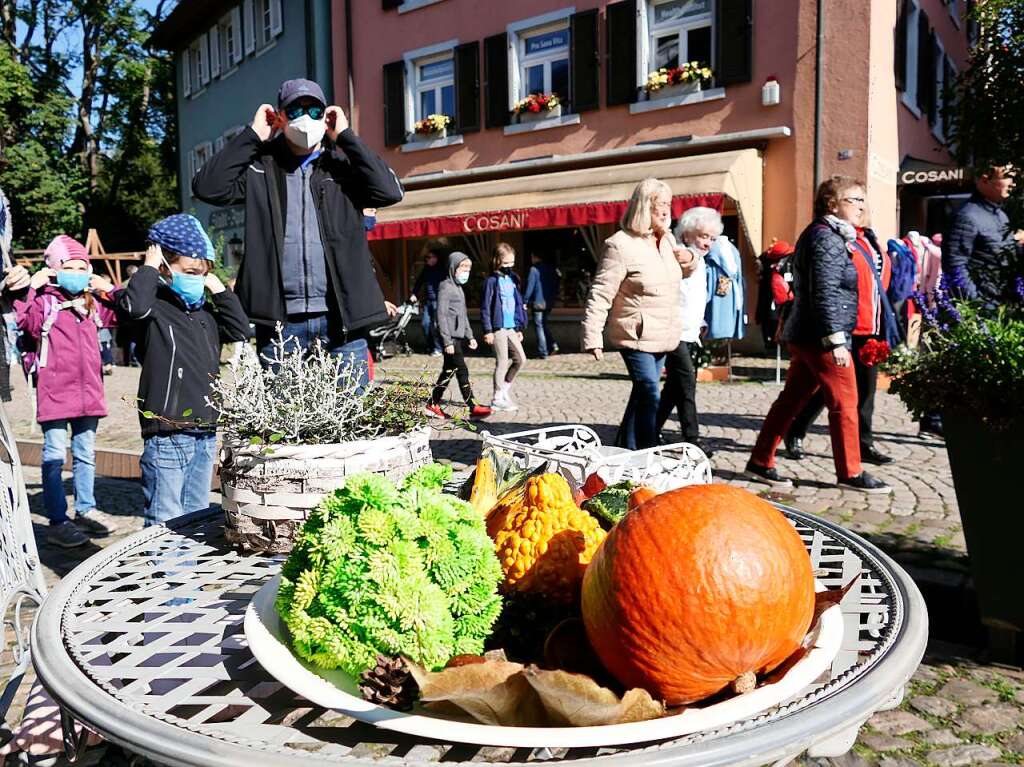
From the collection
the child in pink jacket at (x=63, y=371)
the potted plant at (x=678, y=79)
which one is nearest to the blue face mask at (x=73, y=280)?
the child in pink jacket at (x=63, y=371)

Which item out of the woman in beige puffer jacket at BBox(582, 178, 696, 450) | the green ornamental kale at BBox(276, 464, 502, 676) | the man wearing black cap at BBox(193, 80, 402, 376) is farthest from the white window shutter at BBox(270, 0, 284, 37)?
the green ornamental kale at BBox(276, 464, 502, 676)

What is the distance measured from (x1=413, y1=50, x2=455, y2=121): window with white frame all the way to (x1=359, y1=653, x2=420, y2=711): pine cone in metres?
17.9

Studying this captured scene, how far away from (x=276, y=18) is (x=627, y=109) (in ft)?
35.5

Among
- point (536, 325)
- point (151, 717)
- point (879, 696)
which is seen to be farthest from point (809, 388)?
point (536, 325)

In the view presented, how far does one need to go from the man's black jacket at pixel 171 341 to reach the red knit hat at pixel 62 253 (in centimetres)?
127

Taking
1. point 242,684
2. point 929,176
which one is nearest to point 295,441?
point 242,684

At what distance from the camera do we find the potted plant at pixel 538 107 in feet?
52.6

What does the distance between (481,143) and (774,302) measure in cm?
1030

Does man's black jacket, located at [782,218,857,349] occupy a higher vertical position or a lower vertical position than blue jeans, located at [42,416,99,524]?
higher

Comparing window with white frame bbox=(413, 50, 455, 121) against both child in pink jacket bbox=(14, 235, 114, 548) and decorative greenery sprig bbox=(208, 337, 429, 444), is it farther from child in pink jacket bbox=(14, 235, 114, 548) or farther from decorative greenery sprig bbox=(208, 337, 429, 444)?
decorative greenery sprig bbox=(208, 337, 429, 444)

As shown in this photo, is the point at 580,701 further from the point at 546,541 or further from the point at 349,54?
the point at 349,54

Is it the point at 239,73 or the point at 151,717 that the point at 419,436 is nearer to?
the point at 151,717

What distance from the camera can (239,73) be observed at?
2388 centimetres

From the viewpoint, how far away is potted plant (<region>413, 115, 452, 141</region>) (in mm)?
17781
